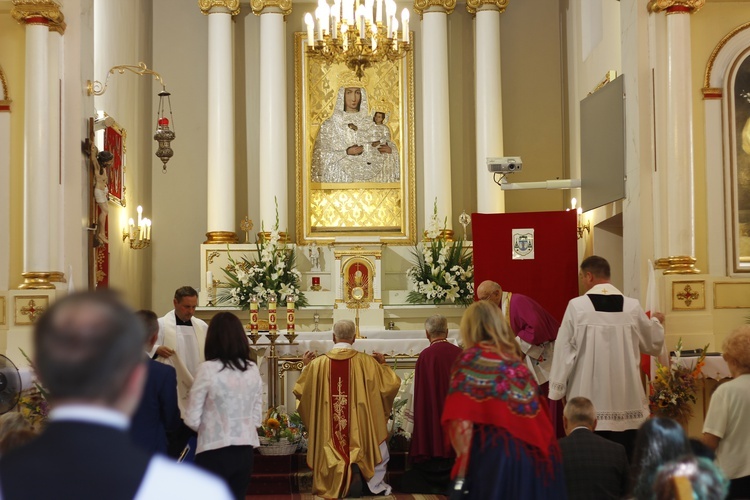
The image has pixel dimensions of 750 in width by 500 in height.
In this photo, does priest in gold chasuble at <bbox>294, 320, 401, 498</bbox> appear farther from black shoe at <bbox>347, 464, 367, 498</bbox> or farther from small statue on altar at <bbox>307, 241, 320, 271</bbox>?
small statue on altar at <bbox>307, 241, 320, 271</bbox>

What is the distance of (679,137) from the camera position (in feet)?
31.3

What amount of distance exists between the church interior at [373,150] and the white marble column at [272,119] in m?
0.03

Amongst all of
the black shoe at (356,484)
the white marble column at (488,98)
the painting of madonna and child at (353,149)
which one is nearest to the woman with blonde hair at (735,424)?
the black shoe at (356,484)

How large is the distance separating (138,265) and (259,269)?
6.26ft

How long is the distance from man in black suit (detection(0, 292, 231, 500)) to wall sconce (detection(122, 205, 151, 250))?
38.4ft

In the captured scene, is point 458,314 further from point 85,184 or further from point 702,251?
point 85,184

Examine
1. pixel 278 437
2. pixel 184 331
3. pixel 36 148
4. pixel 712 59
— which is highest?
pixel 712 59

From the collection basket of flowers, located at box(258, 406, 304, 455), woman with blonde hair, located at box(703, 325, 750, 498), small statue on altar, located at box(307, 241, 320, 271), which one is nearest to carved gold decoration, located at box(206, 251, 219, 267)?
small statue on altar, located at box(307, 241, 320, 271)

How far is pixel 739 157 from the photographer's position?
9750 millimetres

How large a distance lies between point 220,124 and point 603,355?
843 cm

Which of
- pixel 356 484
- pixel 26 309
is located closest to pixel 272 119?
pixel 26 309

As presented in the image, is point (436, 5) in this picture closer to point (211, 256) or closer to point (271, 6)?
point (271, 6)

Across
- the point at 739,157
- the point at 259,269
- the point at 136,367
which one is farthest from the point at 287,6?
the point at 136,367

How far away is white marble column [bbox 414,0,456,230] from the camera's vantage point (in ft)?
47.9
